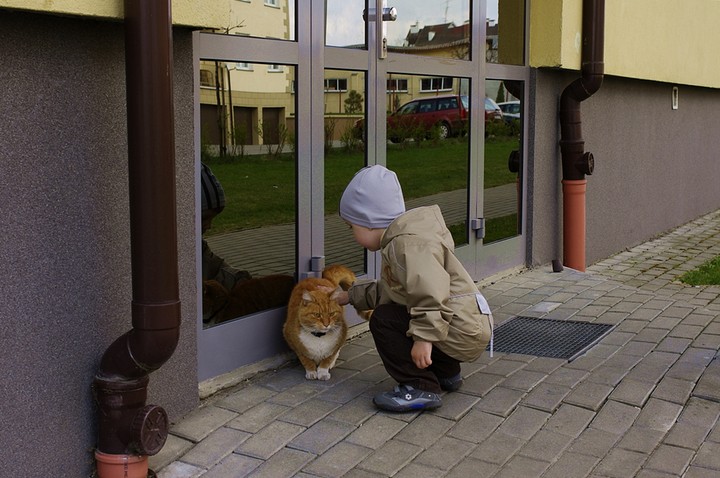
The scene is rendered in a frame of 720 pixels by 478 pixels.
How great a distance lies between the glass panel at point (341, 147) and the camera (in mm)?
4961

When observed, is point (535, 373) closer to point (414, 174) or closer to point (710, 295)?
point (414, 174)

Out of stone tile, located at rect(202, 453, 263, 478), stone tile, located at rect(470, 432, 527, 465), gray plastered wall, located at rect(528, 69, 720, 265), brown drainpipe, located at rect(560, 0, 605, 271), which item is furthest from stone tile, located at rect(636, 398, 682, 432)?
brown drainpipe, located at rect(560, 0, 605, 271)

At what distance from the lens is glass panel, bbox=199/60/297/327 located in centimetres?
421

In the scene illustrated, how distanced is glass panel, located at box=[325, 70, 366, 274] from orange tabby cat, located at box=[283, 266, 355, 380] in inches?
22.9

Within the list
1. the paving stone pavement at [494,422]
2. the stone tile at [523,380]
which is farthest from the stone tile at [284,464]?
the stone tile at [523,380]

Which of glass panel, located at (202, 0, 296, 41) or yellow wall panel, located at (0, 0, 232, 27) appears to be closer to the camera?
yellow wall panel, located at (0, 0, 232, 27)

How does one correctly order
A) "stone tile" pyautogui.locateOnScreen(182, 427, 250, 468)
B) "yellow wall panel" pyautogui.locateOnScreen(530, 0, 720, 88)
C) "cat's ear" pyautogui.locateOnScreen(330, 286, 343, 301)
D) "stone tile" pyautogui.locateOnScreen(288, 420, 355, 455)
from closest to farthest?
"stone tile" pyautogui.locateOnScreen(182, 427, 250, 468) < "stone tile" pyautogui.locateOnScreen(288, 420, 355, 455) < "cat's ear" pyautogui.locateOnScreen(330, 286, 343, 301) < "yellow wall panel" pyautogui.locateOnScreen(530, 0, 720, 88)

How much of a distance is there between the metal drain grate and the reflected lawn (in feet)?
3.71

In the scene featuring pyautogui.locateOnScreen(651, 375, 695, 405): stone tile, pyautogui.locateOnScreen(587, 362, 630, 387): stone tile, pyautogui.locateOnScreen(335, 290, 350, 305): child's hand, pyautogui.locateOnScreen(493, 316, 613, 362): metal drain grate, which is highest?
pyautogui.locateOnScreen(335, 290, 350, 305): child's hand

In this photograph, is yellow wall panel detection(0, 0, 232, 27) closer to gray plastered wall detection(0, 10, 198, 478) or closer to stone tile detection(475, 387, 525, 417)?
gray plastered wall detection(0, 10, 198, 478)

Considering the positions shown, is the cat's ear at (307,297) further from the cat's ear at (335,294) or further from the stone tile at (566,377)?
the stone tile at (566,377)

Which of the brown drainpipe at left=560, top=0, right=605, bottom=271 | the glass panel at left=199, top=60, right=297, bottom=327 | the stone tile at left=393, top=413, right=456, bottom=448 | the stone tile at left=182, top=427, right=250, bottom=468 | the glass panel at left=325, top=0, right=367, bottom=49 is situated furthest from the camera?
the brown drainpipe at left=560, top=0, right=605, bottom=271

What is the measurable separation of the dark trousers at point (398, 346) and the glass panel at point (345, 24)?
5.35ft

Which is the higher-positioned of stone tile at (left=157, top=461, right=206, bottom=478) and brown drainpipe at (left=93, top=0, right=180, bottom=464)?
brown drainpipe at (left=93, top=0, right=180, bottom=464)
